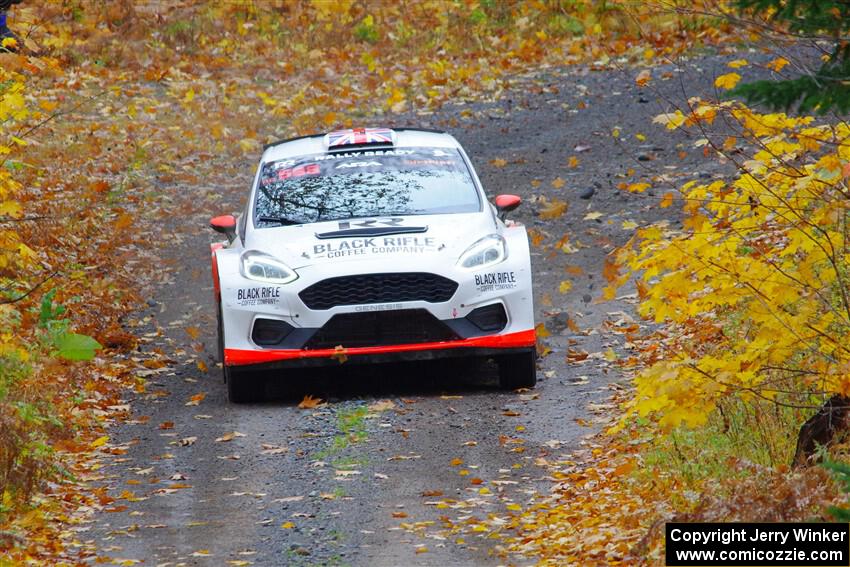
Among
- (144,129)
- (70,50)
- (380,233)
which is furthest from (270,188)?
(70,50)

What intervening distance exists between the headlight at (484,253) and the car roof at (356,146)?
67.4 inches

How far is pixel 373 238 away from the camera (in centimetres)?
931

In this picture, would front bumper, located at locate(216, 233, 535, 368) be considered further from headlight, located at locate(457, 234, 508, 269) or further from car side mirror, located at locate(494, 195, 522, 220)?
car side mirror, located at locate(494, 195, 522, 220)

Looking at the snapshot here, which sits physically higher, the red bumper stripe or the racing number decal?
the racing number decal

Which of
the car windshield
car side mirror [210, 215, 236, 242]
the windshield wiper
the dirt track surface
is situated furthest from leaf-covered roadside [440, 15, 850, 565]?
car side mirror [210, 215, 236, 242]

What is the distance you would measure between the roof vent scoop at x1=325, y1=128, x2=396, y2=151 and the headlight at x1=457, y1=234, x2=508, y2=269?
1787 mm

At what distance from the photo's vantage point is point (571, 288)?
12688 mm

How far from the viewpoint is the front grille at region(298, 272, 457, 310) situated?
9.05m

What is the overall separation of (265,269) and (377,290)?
838mm

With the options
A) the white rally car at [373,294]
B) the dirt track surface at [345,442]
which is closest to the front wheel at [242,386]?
the white rally car at [373,294]

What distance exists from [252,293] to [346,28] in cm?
1684

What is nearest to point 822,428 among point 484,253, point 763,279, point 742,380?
point 742,380

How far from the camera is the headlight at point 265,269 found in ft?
30.0

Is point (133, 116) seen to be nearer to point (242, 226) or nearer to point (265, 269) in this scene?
point (242, 226)
